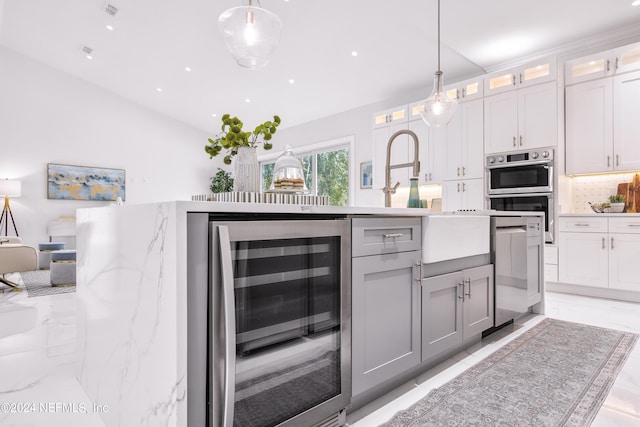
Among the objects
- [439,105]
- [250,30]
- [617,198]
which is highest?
[250,30]

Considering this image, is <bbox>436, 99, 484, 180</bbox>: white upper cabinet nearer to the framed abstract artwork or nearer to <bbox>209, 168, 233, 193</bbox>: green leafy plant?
<bbox>209, 168, 233, 193</bbox>: green leafy plant

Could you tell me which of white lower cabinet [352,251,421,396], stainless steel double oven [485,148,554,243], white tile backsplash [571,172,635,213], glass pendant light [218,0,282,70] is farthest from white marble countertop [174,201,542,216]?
white tile backsplash [571,172,635,213]

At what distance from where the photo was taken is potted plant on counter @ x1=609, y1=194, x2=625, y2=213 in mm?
3713

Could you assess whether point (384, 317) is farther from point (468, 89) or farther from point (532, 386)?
point (468, 89)

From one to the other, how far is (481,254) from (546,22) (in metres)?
3.25

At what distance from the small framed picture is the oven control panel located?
228cm

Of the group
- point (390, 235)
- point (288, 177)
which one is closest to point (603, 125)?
point (390, 235)

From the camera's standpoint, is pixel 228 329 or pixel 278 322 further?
pixel 278 322

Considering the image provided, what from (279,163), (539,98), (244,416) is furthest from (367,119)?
(244,416)

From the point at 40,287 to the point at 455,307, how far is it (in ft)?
16.1

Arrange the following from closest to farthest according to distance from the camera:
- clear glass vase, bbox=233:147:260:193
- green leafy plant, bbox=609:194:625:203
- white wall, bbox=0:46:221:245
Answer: clear glass vase, bbox=233:147:260:193 → green leafy plant, bbox=609:194:625:203 → white wall, bbox=0:46:221:245

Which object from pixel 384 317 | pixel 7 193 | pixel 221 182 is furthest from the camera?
pixel 221 182

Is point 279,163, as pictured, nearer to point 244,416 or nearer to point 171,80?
point 244,416

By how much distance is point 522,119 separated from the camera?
4.30m
